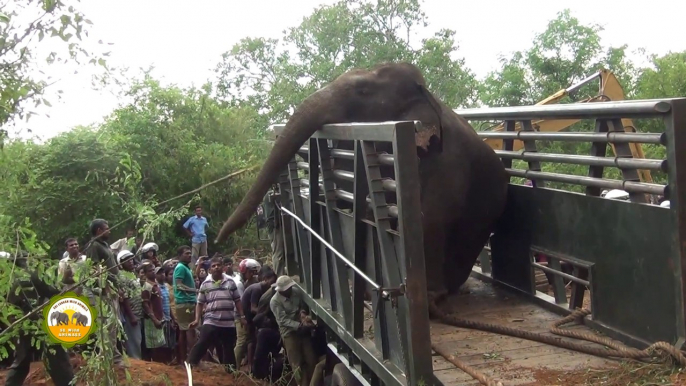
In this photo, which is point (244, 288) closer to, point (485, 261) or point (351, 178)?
point (485, 261)

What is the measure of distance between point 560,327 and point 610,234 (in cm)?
74

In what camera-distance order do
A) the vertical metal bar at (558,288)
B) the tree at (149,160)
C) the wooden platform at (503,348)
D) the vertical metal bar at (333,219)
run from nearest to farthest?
the wooden platform at (503,348), the vertical metal bar at (558,288), the vertical metal bar at (333,219), the tree at (149,160)

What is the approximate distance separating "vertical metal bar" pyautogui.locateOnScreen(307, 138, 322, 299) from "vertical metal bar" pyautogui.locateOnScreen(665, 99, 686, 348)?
270 centimetres

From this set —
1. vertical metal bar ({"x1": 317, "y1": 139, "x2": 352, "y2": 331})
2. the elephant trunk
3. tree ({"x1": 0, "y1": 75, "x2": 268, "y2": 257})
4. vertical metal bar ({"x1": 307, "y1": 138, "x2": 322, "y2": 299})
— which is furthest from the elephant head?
tree ({"x1": 0, "y1": 75, "x2": 268, "y2": 257})

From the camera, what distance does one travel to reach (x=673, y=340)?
361cm

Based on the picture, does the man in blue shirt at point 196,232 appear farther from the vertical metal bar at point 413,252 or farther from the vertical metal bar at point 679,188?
the vertical metal bar at point 679,188

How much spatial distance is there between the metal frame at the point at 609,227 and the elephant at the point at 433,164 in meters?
0.21

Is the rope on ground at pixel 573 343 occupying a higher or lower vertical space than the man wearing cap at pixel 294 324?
higher

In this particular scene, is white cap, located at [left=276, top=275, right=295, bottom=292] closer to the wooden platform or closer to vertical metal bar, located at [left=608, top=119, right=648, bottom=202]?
the wooden platform

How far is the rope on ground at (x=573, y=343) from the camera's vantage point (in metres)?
3.36

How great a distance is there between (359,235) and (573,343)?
1305mm

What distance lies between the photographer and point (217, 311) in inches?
352

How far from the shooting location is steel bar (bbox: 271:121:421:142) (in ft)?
11.8

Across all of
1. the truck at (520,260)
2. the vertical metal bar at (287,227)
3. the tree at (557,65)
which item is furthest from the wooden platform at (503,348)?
the tree at (557,65)
